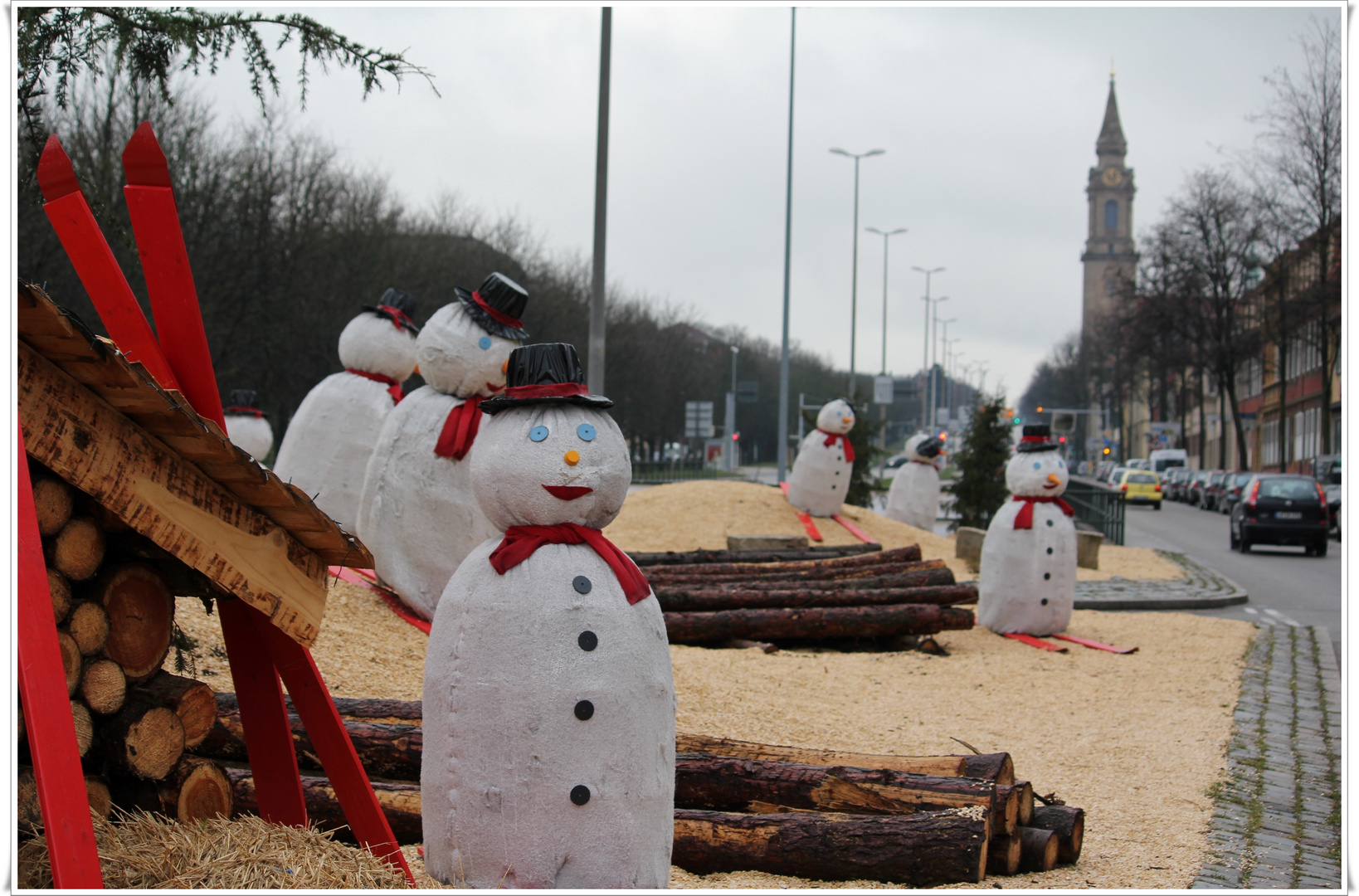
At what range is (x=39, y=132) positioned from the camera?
5.81 metres

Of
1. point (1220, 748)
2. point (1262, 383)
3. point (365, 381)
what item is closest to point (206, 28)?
point (365, 381)

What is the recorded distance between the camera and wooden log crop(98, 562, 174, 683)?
3199mm

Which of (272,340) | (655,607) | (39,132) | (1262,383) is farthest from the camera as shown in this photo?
(1262,383)

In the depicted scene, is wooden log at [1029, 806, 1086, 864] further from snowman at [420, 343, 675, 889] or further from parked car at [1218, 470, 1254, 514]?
parked car at [1218, 470, 1254, 514]

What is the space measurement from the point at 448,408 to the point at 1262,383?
2305 inches

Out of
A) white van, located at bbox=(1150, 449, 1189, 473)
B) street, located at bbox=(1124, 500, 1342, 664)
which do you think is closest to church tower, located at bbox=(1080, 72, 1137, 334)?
white van, located at bbox=(1150, 449, 1189, 473)

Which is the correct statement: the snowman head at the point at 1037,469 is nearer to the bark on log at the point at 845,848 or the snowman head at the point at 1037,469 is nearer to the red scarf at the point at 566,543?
the bark on log at the point at 845,848

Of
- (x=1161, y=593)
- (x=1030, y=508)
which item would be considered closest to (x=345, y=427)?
(x=1030, y=508)

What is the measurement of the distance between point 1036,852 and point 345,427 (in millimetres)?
8184

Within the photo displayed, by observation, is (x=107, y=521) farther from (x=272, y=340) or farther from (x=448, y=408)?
(x=272, y=340)

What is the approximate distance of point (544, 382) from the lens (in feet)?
13.0

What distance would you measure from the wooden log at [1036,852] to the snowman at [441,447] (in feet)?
14.9

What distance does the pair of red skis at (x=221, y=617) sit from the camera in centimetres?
242

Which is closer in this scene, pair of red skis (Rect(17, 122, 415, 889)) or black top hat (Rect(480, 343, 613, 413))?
pair of red skis (Rect(17, 122, 415, 889))
